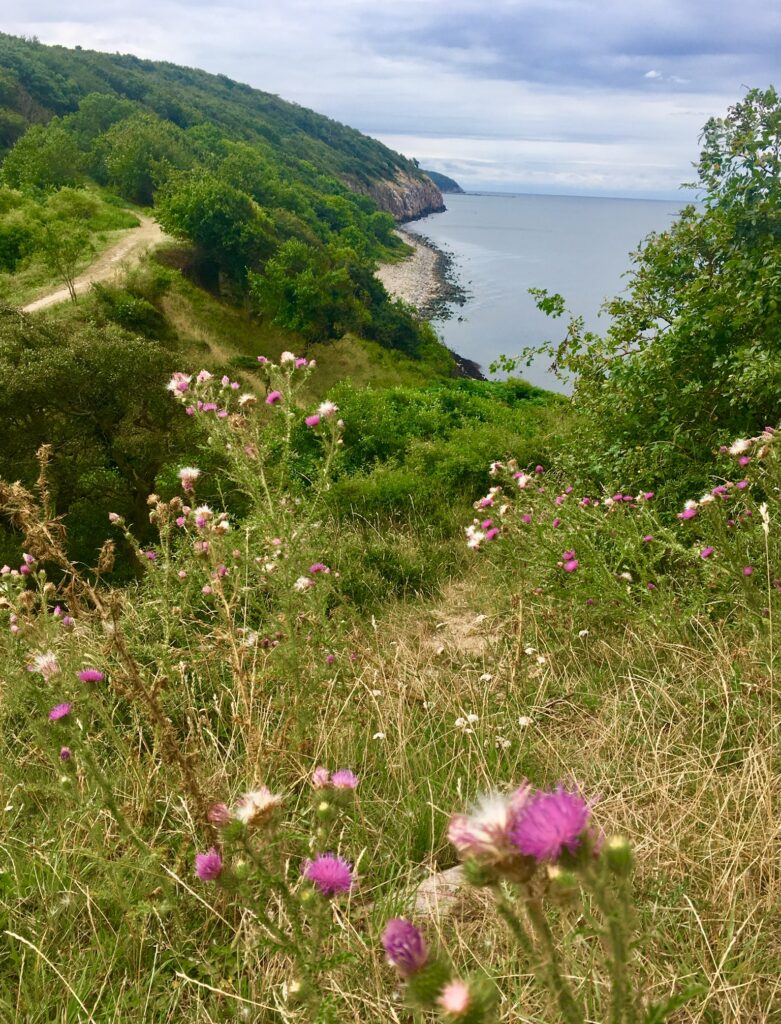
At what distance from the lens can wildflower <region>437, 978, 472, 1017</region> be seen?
2.55 feet

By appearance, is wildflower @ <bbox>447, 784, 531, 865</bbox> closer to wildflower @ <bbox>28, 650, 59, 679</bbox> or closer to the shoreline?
wildflower @ <bbox>28, 650, 59, 679</bbox>

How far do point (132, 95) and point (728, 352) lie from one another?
10896cm

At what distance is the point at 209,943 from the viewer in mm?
1914

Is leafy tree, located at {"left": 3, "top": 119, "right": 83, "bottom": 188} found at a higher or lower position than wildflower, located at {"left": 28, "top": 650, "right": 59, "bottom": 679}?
higher

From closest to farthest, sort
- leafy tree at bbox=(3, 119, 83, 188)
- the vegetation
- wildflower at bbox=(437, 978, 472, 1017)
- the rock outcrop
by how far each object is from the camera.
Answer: wildflower at bbox=(437, 978, 472, 1017) < the vegetation < leafy tree at bbox=(3, 119, 83, 188) < the rock outcrop

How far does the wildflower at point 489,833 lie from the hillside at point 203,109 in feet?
231

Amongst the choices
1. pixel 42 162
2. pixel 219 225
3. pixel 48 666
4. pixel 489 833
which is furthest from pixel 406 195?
pixel 489 833

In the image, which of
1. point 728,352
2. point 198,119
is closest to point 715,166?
point 728,352

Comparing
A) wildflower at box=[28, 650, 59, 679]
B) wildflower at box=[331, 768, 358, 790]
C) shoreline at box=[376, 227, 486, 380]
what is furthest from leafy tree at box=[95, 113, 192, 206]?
wildflower at box=[331, 768, 358, 790]

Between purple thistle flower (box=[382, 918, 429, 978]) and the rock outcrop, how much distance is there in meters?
127

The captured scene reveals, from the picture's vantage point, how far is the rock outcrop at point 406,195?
125 m

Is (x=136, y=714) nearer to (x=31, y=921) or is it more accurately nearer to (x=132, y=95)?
(x=31, y=921)

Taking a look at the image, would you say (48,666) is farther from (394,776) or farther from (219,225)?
(219,225)

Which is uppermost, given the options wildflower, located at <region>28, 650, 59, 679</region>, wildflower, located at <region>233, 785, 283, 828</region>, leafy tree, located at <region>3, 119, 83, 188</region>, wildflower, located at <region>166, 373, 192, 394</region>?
leafy tree, located at <region>3, 119, 83, 188</region>
